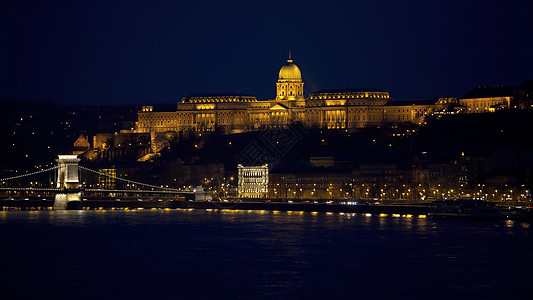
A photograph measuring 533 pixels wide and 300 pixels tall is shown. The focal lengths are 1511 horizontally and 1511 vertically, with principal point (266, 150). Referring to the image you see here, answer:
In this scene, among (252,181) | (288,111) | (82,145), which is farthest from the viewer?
(288,111)

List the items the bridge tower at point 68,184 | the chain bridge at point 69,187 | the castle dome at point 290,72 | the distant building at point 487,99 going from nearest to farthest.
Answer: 1. the chain bridge at point 69,187
2. the bridge tower at point 68,184
3. the distant building at point 487,99
4. the castle dome at point 290,72

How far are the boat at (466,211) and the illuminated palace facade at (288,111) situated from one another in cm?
5527

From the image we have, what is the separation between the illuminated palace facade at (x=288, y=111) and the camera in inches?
5512

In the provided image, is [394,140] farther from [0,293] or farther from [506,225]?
[0,293]

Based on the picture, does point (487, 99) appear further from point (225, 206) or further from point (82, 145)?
point (225, 206)

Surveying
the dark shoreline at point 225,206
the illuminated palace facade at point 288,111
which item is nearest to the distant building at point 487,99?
the illuminated palace facade at point 288,111

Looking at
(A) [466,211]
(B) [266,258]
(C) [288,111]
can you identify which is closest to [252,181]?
(A) [466,211]

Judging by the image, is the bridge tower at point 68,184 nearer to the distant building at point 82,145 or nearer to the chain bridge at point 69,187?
the chain bridge at point 69,187

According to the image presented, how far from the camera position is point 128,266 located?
54438 millimetres

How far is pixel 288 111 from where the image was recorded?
145m

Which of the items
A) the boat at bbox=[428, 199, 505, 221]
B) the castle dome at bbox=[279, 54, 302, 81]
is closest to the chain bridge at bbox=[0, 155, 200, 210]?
the boat at bbox=[428, 199, 505, 221]

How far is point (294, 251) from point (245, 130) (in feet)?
281

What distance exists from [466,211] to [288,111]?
69.1 meters

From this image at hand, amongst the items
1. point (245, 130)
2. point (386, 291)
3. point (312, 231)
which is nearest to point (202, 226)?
point (312, 231)
